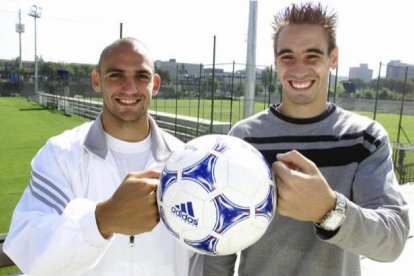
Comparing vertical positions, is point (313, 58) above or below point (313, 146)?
above

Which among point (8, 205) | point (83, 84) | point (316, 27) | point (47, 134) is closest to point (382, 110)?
point (83, 84)

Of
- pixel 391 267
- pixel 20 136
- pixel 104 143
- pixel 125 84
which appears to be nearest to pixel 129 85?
pixel 125 84

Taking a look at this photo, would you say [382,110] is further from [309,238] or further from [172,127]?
[309,238]

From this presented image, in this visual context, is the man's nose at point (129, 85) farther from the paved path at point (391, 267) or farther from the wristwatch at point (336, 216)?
the paved path at point (391, 267)

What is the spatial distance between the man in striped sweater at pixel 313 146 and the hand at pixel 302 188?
12.3 inches

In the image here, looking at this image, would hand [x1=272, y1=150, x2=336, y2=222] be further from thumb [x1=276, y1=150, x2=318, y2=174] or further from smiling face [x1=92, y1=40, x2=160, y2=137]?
smiling face [x1=92, y1=40, x2=160, y2=137]

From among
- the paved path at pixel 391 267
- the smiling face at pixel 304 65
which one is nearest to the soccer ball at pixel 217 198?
the smiling face at pixel 304 65

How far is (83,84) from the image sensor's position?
24.0 metres

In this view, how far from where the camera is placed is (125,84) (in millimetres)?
1945

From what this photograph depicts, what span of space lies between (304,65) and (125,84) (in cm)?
85

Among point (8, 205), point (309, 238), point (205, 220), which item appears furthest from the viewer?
point (8, 205)

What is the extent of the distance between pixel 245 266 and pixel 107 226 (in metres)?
0.73

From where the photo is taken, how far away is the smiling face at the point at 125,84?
194 centimetres

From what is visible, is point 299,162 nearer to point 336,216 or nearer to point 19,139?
point 336,216
